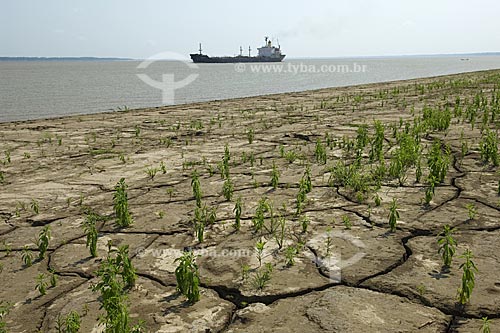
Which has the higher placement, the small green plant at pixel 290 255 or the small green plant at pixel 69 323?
the small green plant at pixel 290 255

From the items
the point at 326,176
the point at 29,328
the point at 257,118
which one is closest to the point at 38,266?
the point at 29,328

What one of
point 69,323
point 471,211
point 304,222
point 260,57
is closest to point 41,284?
point 69,323

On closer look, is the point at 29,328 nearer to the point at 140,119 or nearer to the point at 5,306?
the point at 5,306

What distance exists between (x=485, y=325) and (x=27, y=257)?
2456 mm

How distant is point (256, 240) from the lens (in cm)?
310

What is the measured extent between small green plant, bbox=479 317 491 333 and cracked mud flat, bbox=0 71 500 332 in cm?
4

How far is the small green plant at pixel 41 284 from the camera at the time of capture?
2.49 m

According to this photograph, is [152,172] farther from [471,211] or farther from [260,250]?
[471,211]

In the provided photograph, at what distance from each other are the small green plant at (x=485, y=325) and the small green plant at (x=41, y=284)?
6.82 feet

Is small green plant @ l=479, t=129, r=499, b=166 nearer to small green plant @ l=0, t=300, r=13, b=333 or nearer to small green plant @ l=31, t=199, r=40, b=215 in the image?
small green plant @ l=31, t=199, r=40, b=215

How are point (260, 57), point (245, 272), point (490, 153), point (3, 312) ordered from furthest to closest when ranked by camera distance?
point (260, 57) → point (490, 153) → point (245, 272) → point (3, 312)

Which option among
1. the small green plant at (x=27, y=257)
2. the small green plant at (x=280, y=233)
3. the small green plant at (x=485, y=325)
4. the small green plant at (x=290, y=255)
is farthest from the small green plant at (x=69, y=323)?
the small green plant at (x=485, y=325)

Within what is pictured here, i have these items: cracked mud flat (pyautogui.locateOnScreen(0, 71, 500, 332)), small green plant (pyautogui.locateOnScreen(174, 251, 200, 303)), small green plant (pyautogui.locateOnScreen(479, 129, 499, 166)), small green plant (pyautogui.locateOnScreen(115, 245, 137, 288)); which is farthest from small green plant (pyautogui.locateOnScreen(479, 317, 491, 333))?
small green plant (pyautogui.locateOnScreen(479, 129, 499, 166))

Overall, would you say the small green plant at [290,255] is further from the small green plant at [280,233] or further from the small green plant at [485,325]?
the small green plant at [485,325]
